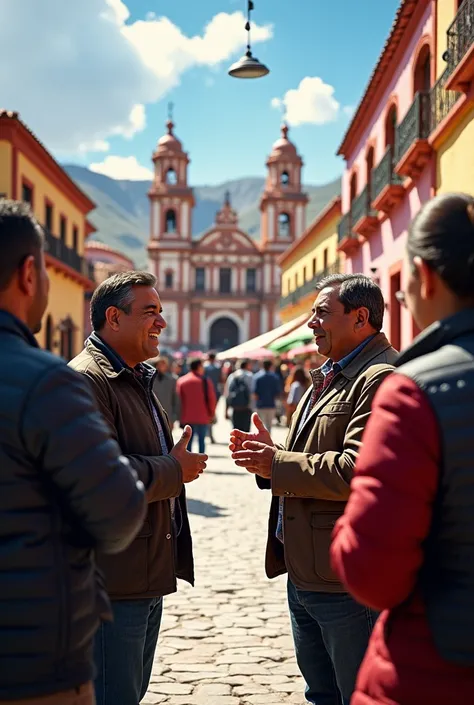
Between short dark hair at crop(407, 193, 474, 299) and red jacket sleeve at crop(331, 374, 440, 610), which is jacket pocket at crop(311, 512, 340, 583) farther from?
short dark hair at crop(407, 193, 474, 299)

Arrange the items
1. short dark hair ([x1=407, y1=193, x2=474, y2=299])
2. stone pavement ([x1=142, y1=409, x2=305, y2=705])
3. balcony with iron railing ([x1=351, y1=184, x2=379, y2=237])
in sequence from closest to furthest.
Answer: short dark hair ([x1=407, y1=193, x2=474, y2=299]) → stone pavement ([x1=142, y1=409, x2=305, y2=705]) → balcony with iron railing ([x1=351, y1=184, x2=379, y2=237])

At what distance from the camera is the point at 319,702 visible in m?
3.36

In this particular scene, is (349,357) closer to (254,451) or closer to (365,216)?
(254,451)

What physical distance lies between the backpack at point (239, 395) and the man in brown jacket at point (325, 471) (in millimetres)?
11472

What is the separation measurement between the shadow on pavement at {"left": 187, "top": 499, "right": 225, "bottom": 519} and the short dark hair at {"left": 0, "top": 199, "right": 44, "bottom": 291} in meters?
7.62

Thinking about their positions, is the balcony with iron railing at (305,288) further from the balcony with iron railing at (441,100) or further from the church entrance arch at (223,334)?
the church entrance arch at (223,334)

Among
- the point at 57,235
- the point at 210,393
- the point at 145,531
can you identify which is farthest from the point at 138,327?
the point at 57,235

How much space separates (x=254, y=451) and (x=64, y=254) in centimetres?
2706

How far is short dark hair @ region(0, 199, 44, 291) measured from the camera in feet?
6.20

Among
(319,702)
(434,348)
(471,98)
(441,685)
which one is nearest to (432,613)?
(441,685)

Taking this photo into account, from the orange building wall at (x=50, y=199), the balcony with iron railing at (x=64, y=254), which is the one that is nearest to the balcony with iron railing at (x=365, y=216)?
the orange building wall at (x=50, y=199)

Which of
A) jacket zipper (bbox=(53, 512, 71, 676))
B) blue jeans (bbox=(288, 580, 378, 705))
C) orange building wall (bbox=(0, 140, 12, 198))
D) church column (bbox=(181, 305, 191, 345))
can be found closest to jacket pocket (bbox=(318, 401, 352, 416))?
blue jeans (bbox=(288, 580, 378, 705))

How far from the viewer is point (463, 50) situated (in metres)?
10.7

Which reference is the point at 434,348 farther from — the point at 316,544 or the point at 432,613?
the point at 316,544
